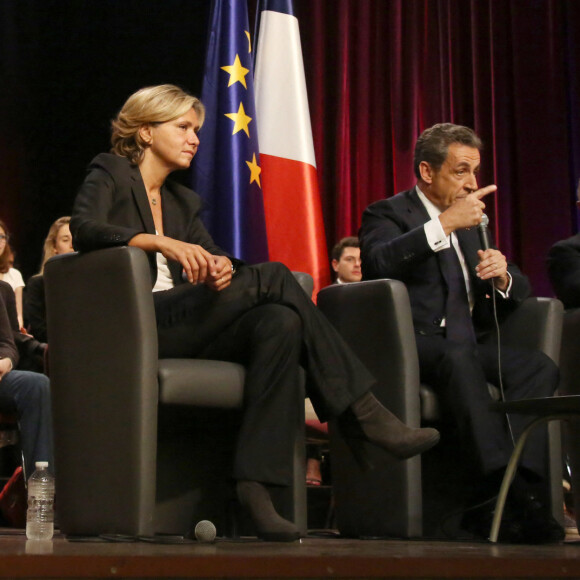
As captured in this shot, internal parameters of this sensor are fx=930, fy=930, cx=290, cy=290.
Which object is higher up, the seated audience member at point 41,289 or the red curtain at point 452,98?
the red curtain at point 452,98

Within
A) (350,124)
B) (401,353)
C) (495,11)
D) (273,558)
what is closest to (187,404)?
(401,353)

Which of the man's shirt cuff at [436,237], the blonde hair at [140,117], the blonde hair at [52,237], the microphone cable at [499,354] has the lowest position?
the microphone cable at [499,354]

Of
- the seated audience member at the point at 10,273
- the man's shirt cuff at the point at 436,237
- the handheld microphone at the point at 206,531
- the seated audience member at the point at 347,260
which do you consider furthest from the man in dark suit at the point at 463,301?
the seated audience member at the point at 10,273

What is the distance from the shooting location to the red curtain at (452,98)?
446cm

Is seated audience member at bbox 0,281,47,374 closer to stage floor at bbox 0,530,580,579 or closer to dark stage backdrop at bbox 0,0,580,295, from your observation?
dark stage backdrop at bbox 0,0,580,295

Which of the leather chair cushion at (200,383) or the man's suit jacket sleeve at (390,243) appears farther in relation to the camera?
the man's suit jacket sleeve at (390,243)

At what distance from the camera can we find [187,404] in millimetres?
2033

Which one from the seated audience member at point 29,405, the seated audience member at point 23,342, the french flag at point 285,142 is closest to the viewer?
the seated audience member at point 29,405

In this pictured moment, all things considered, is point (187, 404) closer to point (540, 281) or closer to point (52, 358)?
point (52, 358)

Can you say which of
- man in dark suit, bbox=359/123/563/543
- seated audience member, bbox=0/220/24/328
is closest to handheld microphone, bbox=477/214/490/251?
man in dark suit, bbox=359/123/563/543

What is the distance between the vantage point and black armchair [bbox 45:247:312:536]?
1.92 m

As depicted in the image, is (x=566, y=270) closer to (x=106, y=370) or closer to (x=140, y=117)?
(x=140, y=117)

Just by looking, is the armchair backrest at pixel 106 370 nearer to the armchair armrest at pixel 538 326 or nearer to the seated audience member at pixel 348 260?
the armchair armrest at pixel 538 326

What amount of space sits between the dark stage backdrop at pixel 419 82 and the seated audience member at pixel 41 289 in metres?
0.75
